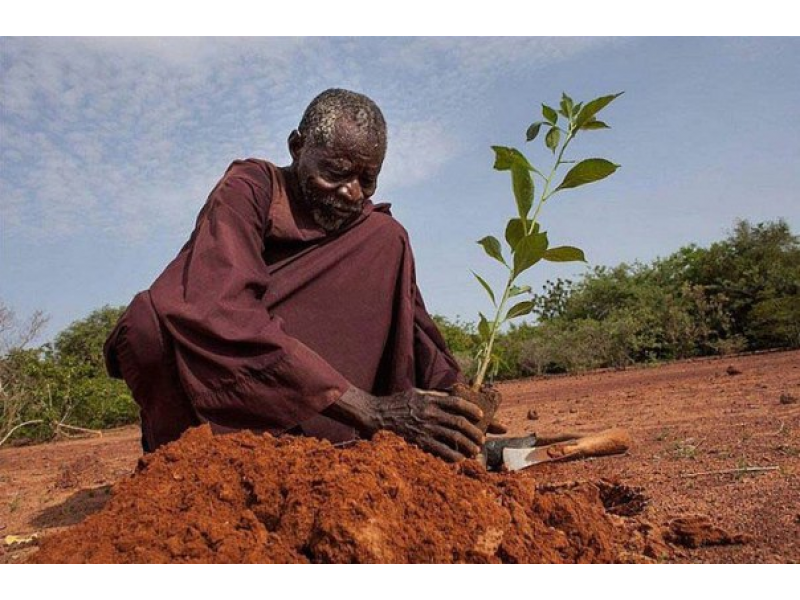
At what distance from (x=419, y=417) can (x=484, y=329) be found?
0.58 metres

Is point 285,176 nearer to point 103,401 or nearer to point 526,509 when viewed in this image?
point 526,509

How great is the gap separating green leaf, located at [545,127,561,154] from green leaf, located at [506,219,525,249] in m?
0.31

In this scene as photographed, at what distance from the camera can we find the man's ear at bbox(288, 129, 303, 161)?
289 cm

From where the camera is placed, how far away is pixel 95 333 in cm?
1781

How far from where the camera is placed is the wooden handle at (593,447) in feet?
10.6

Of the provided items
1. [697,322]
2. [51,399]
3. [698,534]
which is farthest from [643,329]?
[698,534]

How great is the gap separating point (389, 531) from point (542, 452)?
1825mm

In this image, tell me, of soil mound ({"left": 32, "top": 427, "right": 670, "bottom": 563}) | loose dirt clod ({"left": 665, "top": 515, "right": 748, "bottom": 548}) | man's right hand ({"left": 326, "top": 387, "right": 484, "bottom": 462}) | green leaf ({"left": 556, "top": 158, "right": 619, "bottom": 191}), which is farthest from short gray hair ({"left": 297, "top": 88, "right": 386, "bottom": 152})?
loose dirt clod ({"left": 665, "top": 515, "right": 748, "bottom": 548})

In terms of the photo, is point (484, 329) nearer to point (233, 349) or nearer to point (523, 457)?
point (523, 457)

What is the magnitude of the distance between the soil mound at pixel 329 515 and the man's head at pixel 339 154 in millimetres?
1095

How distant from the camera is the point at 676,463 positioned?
2.90 meters

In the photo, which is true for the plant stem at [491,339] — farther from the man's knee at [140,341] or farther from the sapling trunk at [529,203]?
the man's knee at [140,341]

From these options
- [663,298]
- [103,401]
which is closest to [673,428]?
[103,401]

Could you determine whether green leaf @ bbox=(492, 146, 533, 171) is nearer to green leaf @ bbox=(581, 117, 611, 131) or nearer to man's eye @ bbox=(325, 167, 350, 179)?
green leaf @ bbox=(581, 117, 611, 131)
